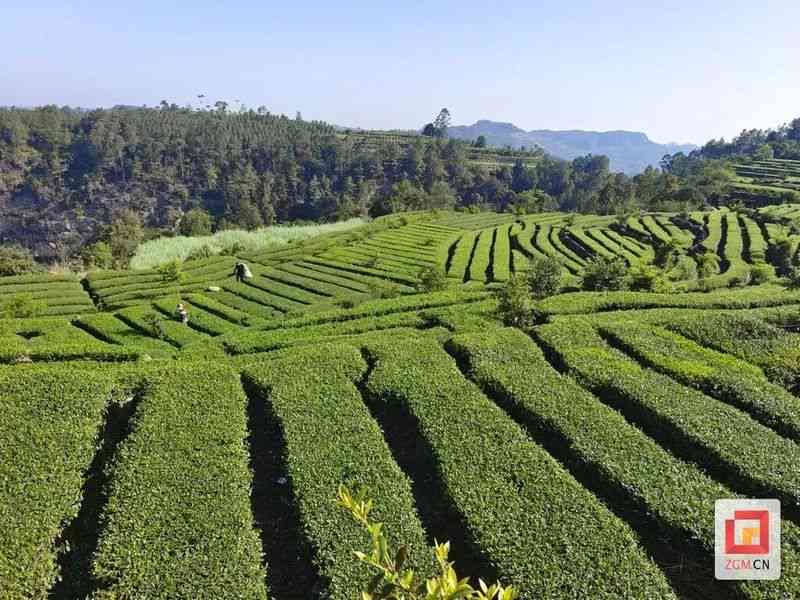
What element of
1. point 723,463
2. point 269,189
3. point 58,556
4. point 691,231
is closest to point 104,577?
point 58,556

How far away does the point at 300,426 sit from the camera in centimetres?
1113

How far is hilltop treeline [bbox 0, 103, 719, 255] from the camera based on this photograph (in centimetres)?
10544

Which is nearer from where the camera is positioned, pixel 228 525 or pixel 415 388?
pixel 228 525

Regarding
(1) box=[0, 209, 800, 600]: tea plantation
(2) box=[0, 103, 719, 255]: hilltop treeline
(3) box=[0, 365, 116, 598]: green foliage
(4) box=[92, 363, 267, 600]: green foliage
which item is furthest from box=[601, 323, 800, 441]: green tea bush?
(2) box=[0, 103, 719, 255]: hilltop treeline

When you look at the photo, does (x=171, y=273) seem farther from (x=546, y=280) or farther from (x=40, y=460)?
(x=40, y=460)

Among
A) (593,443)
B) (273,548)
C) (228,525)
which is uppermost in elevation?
(593,443)

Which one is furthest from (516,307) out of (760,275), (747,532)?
(760,275)

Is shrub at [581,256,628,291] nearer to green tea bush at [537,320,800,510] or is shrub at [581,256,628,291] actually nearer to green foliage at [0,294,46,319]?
green tea bush at [537,320,800,510]

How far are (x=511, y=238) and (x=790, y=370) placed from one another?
45.3 metres

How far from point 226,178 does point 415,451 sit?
123995mm

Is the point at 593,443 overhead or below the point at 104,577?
overhead

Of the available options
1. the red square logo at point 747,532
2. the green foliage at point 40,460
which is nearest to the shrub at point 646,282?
the red square logo at point 747,532

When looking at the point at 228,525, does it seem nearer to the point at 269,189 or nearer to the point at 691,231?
the point at 691,231

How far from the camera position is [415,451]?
11.2 meters
